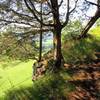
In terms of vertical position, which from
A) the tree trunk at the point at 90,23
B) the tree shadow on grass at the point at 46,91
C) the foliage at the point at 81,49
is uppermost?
the tree trunk at the point at 90,23

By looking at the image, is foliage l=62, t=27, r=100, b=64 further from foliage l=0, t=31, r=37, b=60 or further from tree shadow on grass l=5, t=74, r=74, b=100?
tree shadow on grass l=5, t=74, r=74, b=100

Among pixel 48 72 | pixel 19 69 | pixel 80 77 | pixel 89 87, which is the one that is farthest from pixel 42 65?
pixel 19 69

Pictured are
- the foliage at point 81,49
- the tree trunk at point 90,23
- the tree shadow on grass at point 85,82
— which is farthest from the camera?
the tree trunk at point 90,23

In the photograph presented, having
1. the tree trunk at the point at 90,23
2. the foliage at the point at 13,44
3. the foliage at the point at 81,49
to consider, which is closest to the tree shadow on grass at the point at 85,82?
the foliage at the point at 81,49

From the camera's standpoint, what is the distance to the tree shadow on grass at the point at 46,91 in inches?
504

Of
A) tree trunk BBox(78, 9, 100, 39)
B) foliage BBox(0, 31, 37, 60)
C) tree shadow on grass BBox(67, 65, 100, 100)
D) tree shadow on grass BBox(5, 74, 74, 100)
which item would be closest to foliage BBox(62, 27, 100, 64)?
tree trunk BBox(78, 9, 100, 39)

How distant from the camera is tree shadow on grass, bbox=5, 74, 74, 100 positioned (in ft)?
42.0

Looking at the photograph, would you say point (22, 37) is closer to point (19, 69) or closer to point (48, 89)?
point (48, 89)

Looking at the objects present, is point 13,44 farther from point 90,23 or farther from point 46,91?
point 90,23

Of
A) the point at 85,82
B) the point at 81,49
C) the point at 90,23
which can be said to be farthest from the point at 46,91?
the point at 90,23

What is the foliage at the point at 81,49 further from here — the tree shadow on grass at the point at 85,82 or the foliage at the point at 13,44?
the foliage at the point at 13,44

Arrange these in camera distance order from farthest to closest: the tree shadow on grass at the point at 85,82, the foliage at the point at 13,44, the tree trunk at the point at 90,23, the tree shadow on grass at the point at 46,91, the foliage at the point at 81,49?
the tree trunk at the point at 90,23 → the foliage at the point at 81,49 → the foliage at the point at 13,44 → the tree shadow on grass at the point at 46,91 → the tree shadow on grass at the point at 85,82

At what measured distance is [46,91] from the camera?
13359 millimetres

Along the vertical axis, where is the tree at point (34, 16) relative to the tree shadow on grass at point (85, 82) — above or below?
above
